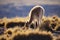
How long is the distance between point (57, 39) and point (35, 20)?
0.93 metres

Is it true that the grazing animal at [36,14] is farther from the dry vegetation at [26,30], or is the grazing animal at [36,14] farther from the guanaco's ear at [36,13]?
the dry vegetation at [26,30]

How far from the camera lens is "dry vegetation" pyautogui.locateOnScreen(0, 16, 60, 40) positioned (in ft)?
13.8

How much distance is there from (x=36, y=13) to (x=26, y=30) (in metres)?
0.49

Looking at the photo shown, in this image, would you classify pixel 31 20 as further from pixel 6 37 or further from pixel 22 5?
pixel 6 37

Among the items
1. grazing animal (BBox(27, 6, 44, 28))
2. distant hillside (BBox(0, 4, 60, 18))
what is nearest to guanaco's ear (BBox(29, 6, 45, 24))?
grazing animal (BBox(27, 6, 44, 28))

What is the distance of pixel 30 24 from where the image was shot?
4.95 meters

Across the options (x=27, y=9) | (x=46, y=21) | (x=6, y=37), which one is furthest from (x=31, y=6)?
(x=6, y=37)

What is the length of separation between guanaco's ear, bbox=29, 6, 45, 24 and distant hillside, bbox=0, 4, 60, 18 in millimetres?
123

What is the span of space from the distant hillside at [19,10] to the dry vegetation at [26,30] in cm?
11

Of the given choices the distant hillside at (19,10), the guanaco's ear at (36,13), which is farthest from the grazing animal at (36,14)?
the distant hillside at (19,10)

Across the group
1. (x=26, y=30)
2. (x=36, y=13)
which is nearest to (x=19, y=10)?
(x=36, y=13)

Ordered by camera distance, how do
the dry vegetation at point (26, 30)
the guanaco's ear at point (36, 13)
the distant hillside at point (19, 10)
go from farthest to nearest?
the distant hillside at point (19, 10)
the guanaco's ear at point (36, 13)
the dry vegetation at point (26, 30)

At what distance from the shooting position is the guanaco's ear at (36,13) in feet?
16.0

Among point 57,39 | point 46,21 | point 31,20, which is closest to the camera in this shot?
point 57,39
